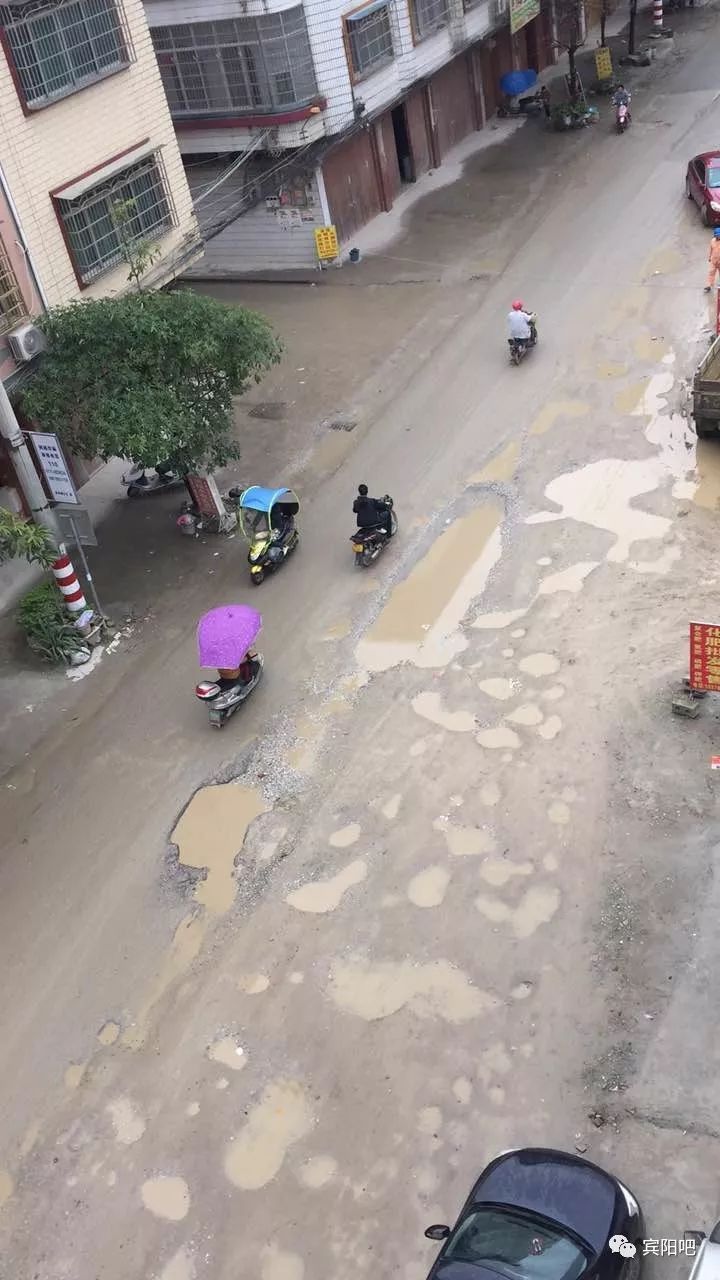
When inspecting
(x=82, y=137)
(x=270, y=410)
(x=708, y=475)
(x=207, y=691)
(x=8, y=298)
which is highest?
(x=82, y=137)

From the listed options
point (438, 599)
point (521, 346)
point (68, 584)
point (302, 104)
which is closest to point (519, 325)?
point (521, 346)

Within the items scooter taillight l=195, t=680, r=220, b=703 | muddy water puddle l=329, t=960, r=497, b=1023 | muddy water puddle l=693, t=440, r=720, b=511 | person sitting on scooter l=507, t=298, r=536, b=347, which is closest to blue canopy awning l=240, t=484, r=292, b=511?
scooter taillight l=195, t=680, r=220, b=703

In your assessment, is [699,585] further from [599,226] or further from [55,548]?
[599,226]

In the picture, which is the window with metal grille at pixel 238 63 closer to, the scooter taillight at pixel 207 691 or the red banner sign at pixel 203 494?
the red banner sign at pixel 203 494

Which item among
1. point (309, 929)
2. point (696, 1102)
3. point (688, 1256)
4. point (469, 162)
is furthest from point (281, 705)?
point (469, 162)

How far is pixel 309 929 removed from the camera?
37.3ft

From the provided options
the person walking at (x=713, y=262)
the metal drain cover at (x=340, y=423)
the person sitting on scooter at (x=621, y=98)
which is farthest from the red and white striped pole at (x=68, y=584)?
the person sitting on scooter at (x=621, y=98)

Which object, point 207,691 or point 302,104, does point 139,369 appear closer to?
point 207,691

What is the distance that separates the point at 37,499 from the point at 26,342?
226 centimetres

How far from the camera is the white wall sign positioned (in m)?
15.0

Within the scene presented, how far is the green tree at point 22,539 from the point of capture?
12977mm

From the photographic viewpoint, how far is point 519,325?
2000 cm

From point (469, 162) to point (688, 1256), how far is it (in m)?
29.1

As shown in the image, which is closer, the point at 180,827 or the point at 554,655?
the point at 180,827
